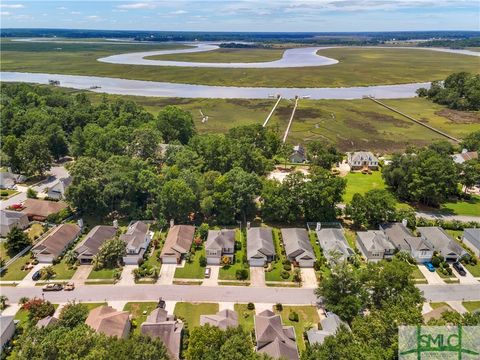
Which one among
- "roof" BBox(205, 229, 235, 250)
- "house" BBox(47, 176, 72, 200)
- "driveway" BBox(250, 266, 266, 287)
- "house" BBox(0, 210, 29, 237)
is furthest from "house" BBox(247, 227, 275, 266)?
"house" BBox(47, 176, 72, 200)

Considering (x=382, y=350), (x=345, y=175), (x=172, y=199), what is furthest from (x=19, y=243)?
(x=345, y=175)

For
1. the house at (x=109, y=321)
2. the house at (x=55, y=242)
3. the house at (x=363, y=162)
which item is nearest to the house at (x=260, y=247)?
the house at (x=109, y=321)

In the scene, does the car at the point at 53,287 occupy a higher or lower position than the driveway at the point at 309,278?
higher

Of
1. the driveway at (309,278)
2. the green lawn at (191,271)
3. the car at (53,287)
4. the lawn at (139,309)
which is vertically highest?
the car at (53,287)

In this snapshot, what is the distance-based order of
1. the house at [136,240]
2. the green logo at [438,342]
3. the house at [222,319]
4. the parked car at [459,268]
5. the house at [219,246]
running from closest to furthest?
the green logo at [438,342]
the house at [222,319]
the parked car at [459,268]
the house at [136,240]
the house at [219,246]

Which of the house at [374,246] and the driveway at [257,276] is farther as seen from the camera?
the house at [374,246]

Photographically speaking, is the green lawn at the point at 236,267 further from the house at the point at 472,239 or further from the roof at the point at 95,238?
the house at the point at 472,239

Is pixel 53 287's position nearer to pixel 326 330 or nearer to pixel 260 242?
pixel 260 242
